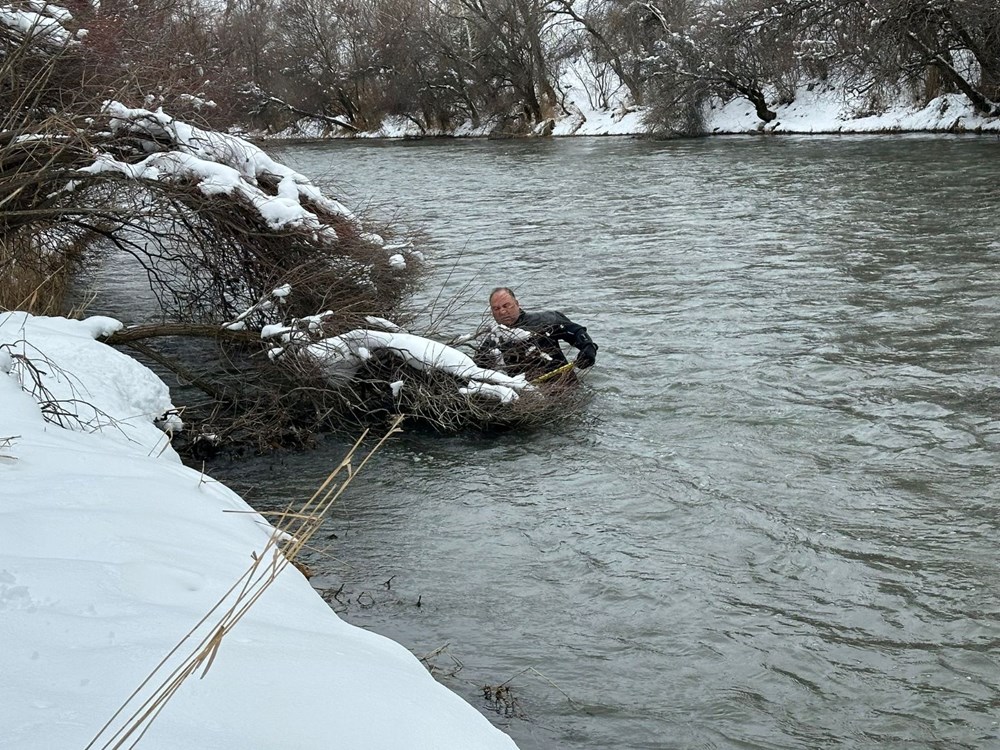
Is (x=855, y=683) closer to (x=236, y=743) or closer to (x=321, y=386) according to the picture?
(x=236, y=743)

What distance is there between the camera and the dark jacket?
1041 centimetres

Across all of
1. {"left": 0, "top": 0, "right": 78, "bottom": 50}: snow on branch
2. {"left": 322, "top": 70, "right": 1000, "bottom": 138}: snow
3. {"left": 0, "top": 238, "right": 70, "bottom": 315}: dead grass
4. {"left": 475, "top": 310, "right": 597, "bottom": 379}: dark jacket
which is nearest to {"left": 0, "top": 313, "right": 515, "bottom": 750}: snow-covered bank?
{"left": 475, "top": 310, "right": 597, "bottom": 379}: dark jacket

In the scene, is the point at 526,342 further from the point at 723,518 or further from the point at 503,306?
the point at 723,518

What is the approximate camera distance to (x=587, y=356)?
1071 centimetres

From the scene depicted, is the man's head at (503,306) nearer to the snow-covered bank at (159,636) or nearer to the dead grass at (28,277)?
the dead grass at (28,277)

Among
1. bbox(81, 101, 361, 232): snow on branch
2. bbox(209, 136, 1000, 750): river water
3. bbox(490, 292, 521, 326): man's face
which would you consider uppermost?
bbox(81, 101, 361, 232): snow on branch

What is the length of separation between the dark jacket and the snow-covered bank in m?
5.40

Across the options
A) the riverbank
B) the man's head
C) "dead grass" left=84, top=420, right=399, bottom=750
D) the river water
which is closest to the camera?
"dead grass" left=84, top=420, right=399, bottom=750

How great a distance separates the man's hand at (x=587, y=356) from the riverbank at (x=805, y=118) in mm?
25206

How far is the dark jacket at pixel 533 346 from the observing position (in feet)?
34.2

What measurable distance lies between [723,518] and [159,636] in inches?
211

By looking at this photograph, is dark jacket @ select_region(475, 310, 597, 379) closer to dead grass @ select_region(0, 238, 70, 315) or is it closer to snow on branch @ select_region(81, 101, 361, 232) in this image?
snow on branch @ select_region(81, 101, 361, 232)

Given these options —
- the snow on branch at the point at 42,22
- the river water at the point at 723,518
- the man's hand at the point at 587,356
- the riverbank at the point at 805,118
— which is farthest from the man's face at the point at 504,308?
the riverbank at the point at 805,118

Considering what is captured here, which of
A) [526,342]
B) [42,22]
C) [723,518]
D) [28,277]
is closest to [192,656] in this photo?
[723,518]
